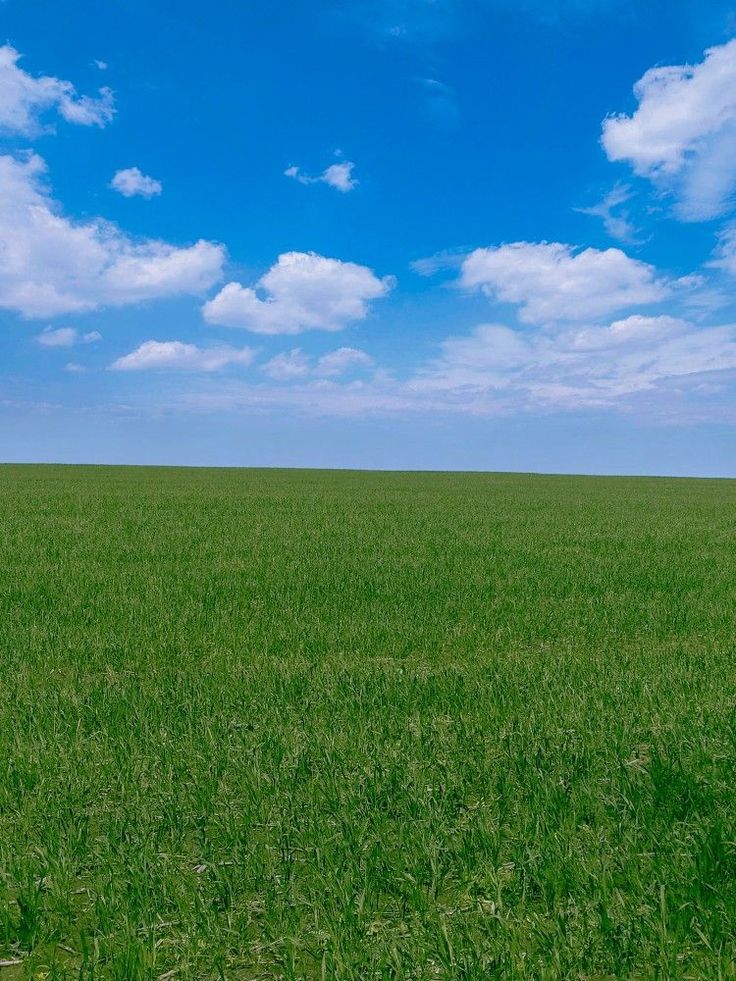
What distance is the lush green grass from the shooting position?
2.89 m

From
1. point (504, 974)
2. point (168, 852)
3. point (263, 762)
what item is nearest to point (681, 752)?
point (504, 974)

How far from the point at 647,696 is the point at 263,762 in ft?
10.5

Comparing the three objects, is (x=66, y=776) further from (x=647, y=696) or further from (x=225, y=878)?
(x=647, y=696)

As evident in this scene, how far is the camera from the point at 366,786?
409cm

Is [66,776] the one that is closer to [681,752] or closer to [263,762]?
[263,762]

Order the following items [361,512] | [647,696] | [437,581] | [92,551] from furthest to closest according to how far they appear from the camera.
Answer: [361,512], [92,551], [437,581], [647,696]

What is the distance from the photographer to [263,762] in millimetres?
4469

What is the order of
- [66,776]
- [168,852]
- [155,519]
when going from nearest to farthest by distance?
[168,852] < [66,776] < [155,519]

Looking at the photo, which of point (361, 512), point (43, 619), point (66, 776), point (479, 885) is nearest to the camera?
point (479, 885)

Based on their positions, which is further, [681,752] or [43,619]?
[43,619]

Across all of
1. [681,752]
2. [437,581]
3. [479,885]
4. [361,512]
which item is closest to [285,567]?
[437,581]

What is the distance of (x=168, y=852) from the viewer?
3580 millimetres

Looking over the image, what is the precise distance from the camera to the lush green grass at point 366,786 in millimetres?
2889

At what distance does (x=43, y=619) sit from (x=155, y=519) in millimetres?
11643
